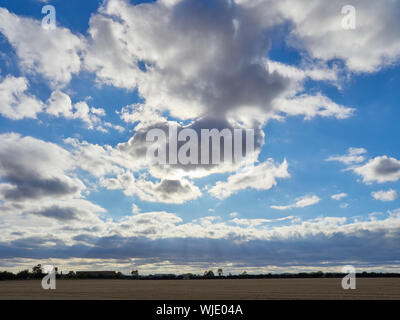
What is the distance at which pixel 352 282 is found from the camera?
63.4m
